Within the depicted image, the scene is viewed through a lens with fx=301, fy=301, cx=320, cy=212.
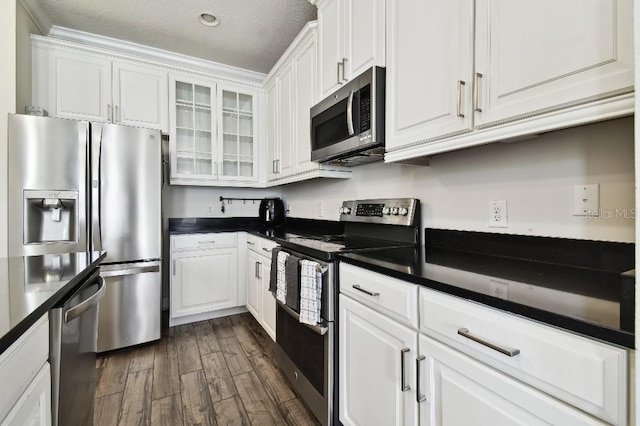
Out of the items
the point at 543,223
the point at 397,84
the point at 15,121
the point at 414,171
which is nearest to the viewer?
the point at 543,223

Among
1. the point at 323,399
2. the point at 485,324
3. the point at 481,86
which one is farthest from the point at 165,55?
the point at 485,324

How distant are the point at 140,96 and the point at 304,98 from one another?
1590 mm

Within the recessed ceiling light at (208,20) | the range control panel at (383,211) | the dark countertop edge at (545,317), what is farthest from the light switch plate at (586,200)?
the recessed ceiling light at (208,20)

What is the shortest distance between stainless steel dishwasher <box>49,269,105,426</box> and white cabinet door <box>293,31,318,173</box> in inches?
61.6

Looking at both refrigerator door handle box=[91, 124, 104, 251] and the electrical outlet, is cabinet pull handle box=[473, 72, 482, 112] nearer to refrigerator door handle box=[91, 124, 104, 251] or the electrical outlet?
the electrical outlet

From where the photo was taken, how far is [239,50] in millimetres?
2834

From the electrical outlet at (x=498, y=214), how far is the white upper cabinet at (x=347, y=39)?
86 cm

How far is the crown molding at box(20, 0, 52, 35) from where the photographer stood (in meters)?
2.18

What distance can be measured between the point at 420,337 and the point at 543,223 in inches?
25.8

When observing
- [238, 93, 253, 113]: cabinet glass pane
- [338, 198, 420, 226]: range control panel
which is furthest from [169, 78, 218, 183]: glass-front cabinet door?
[338, 198, 420, 226]: range control panel

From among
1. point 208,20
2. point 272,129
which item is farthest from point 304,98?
point 208,20

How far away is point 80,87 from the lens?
2543mm

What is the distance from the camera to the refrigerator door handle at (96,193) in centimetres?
221

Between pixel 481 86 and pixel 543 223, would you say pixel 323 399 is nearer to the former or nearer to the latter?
pixel 543 223
